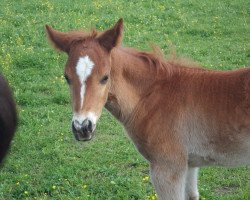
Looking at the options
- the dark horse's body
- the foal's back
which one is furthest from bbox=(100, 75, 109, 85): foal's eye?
the dark horse's body

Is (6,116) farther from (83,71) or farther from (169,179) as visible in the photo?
(169,179)

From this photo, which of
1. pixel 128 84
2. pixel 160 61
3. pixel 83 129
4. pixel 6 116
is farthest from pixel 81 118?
pixel 6 116

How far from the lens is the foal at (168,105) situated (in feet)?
15.1

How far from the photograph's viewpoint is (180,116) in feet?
15.6

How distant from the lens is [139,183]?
5.79 meters

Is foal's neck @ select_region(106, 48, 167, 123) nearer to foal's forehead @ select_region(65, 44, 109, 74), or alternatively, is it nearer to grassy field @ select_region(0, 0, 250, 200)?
foal's forehead @ select_region(65, 44, 109, 74)

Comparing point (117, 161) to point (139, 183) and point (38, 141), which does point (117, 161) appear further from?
point (38, 141)

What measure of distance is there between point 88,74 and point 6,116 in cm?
228

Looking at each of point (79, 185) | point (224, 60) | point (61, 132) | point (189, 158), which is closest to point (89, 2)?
point (224, 60)

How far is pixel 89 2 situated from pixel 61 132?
7473 mm

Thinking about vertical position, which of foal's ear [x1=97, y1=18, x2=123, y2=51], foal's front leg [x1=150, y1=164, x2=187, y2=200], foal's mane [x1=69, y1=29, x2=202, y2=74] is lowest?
foal's front leg [x1=150, y1=164, x2=187, y2=200]

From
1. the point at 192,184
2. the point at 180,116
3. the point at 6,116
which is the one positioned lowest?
the point at 192,184

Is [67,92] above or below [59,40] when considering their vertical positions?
below

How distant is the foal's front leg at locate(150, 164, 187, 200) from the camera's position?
468 cm
